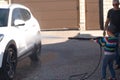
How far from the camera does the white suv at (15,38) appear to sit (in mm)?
10031

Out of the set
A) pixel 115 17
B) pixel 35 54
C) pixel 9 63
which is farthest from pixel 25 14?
pixel 115 17

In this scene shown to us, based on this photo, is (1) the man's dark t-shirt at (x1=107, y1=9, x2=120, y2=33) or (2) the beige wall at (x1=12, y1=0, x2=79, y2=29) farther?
(2) the beige wall at (x1=12, y1=0, x2=79, y2=29)

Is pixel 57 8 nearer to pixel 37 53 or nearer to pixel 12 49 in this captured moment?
pixel 37 53

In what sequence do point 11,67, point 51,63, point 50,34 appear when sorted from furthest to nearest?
1. point 50,34
2. point 51,63
3. point 11,67

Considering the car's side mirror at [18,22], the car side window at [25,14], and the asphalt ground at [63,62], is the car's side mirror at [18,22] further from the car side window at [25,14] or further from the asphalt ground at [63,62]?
the asphalt ground at [63,62]

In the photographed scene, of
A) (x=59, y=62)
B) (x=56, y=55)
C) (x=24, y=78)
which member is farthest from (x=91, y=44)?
(x=24, y=78)

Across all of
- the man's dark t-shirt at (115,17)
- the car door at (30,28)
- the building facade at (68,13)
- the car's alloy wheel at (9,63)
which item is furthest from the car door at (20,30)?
the building facade at (68,13)

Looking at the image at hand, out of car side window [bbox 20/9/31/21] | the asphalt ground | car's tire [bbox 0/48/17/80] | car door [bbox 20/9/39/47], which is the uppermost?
car side window [bbox 20/9/31/21]

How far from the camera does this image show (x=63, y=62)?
13148 mm

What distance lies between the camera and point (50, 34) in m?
20.3

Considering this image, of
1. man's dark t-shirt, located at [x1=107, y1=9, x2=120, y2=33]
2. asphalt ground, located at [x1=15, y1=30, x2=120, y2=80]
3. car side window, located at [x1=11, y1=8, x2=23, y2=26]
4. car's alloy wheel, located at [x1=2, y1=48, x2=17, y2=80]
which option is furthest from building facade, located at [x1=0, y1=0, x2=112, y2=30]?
car's alloy wheel, located at [x1=2, y1=48, x2=17, y2=80]

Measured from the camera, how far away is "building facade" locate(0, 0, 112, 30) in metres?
20.8

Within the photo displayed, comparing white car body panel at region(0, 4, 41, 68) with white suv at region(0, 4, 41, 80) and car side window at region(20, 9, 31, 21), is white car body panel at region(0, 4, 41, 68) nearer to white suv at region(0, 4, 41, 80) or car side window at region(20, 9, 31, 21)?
white suv at region(0, 4, 41, 80)

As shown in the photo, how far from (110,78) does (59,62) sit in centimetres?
346
